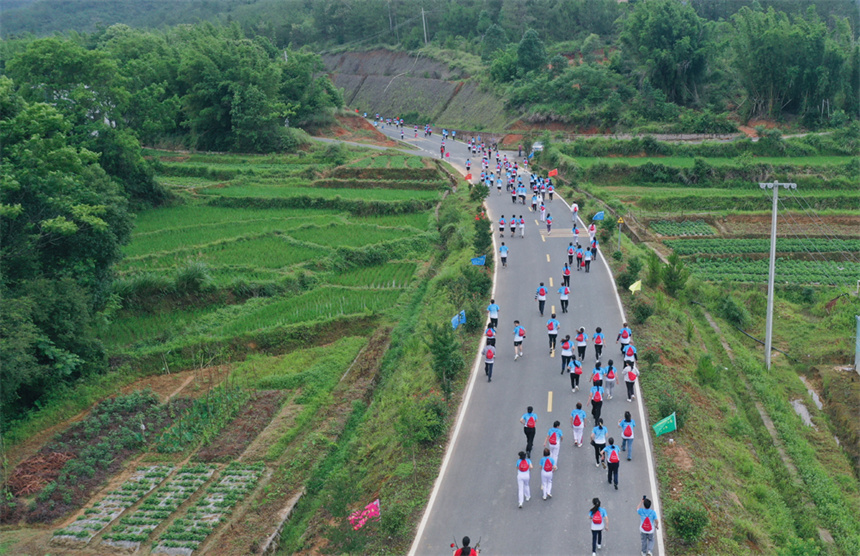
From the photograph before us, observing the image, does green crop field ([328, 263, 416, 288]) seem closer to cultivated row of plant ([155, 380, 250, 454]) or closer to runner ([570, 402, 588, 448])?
cultivated row of plant ([155, 380, 250, 454])

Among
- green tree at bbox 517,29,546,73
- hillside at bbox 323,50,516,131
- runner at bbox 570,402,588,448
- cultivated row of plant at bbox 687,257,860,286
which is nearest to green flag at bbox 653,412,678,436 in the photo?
runner at bbox 570,402,588,448

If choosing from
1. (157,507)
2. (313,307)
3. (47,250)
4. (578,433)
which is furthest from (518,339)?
(47,250)

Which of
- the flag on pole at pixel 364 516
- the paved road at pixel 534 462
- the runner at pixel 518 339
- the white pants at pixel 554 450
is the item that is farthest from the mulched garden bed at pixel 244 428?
the white pants at pixel 554 450

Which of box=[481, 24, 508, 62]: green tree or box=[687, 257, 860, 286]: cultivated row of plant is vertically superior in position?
box=[481, 24, 508, 62]: green tree

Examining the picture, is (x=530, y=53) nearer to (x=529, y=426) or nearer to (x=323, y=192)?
(x=323, y=192)

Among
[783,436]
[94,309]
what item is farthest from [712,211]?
[94,309]

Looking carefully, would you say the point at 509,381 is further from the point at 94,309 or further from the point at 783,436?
the point at 94,309

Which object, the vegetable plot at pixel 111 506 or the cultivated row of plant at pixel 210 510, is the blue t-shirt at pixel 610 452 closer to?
the cultivated row of plant at pixel 210 510
